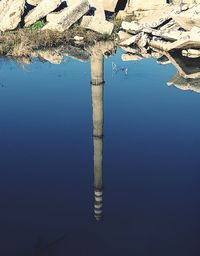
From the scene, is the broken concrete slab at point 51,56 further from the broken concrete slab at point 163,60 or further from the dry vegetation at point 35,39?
the broken concrete slab at point 163,60

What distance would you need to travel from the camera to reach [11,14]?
53.8ft

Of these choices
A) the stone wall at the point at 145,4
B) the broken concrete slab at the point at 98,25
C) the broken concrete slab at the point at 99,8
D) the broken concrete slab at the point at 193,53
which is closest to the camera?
the broken concrete slab at the point at 193,53

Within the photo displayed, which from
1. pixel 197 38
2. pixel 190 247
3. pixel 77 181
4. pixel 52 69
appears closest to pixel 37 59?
pixel 52 69

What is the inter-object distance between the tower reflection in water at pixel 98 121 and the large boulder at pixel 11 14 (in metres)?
3.33

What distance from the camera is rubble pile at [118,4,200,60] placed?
557 inches

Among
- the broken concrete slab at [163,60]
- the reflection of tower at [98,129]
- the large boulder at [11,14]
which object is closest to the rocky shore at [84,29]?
the large boulder at [11,14]

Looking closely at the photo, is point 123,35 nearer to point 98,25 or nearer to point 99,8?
point 98,25

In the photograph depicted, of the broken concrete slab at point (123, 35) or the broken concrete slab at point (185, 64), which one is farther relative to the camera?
the broken concrete slab at point (123, 35)

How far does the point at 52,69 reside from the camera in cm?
1338

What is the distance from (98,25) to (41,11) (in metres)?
2.29

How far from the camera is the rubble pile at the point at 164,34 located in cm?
1414

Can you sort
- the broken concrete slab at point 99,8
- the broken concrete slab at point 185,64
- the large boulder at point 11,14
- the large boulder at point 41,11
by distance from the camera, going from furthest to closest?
1. the broken concrete slab at point 99,8
2. the large boulder at point 41,11
3. the large boulder at point 11,14
4. the broken concrete slab at point 185,64

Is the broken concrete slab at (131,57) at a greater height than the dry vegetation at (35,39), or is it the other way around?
the dry vegetation at (35,39)

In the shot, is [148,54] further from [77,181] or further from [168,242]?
[168,242]
